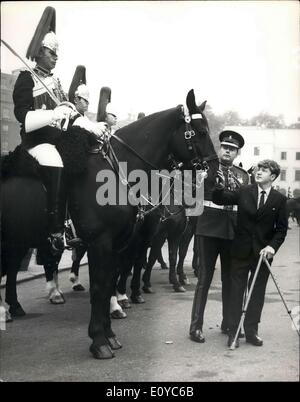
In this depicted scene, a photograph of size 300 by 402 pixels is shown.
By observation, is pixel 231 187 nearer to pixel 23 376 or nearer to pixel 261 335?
pixel 261 335

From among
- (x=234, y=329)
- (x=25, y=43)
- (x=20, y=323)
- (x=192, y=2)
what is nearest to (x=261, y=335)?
(x=234, y=329)

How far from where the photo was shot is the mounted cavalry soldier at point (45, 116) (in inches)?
213

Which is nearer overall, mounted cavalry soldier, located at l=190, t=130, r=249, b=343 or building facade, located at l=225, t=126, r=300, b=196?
→ building facade, located at l=225, t=126, r=300, b=196

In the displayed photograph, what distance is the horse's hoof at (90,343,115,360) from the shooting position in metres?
5.49

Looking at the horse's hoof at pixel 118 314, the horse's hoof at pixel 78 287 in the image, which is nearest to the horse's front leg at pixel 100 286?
the horse's hoof at pixel 118 314

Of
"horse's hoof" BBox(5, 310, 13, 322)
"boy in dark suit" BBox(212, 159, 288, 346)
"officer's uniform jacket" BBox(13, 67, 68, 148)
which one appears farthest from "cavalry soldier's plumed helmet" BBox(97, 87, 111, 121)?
"horse's hoof" BBox(5, 310, 13, 322)

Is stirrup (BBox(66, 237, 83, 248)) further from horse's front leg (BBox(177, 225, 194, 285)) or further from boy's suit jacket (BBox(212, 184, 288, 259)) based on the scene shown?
horse's front leg (BBox(177, 225, 194, 285))

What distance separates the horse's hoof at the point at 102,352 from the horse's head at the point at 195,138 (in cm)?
210

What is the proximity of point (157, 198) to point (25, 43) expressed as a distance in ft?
7.55

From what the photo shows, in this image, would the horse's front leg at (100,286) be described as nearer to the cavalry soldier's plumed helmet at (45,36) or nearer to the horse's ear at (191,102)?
the horse's ear at (191,102)

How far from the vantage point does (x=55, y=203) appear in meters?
5.52

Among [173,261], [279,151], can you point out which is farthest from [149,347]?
[173,261]

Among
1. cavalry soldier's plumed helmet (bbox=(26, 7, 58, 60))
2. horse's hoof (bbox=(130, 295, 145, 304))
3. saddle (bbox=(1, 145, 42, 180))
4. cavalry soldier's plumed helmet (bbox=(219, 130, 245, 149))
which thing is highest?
cavalry soldier's plumed helmet (bbox=(26, 7, 58, 60))

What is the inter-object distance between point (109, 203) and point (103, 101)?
2476 mm
